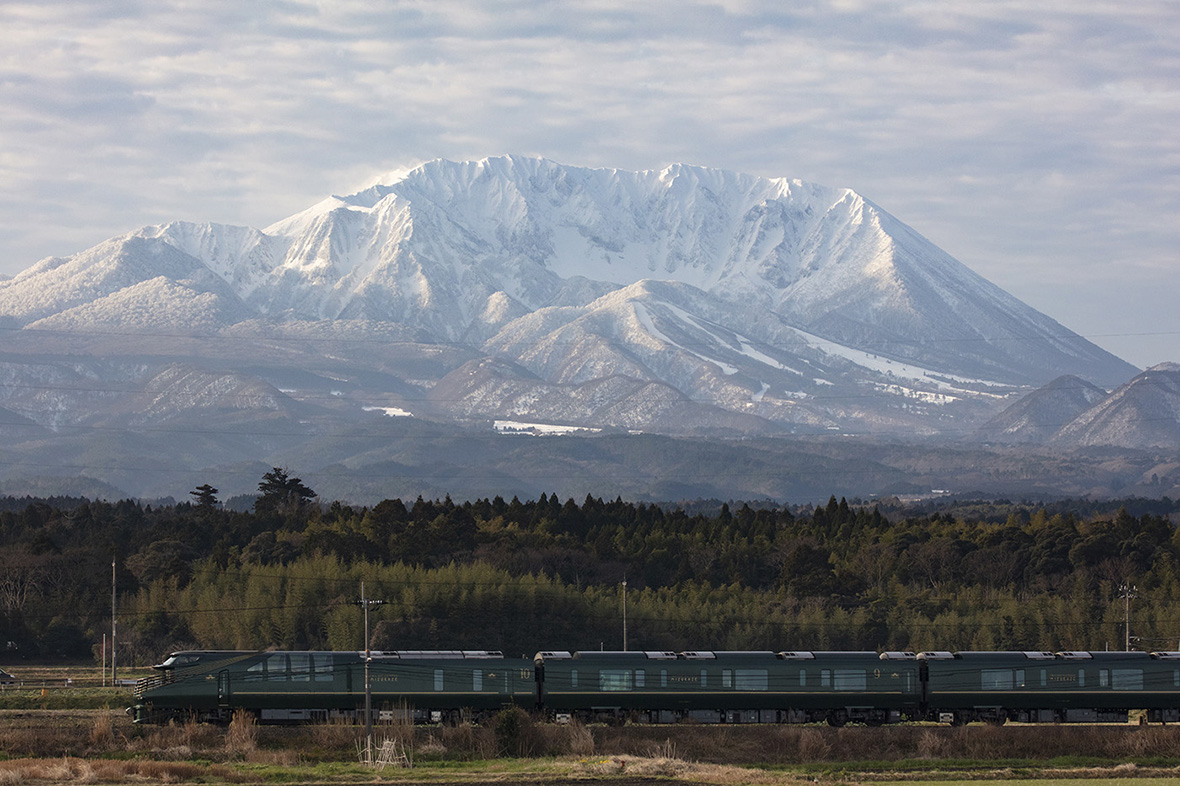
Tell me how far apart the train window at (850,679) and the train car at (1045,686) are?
3.45 m

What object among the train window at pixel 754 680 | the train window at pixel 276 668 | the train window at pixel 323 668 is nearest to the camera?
the train window at pixel 276 668

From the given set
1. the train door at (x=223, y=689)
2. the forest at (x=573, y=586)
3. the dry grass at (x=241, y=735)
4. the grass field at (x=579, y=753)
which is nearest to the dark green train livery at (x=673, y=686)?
the train door at (x=223, y=689)

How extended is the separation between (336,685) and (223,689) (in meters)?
5.50

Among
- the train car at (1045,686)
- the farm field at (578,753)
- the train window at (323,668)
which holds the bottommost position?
the farm field at (578,753)

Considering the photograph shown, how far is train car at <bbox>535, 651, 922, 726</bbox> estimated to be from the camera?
257ft

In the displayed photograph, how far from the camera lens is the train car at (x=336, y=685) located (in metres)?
76.9

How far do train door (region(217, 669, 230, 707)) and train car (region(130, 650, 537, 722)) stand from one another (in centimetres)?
5

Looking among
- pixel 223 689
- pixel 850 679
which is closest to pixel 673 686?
pixel 850 679

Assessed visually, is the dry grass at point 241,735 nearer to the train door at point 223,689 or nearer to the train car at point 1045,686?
the train door at point 223,689

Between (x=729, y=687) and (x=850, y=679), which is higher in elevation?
(x=850, y=679)

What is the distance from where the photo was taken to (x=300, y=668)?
255 feet

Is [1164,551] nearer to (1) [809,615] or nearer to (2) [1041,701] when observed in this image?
(1) [809,615]

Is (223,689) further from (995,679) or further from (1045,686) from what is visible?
(1045,686)

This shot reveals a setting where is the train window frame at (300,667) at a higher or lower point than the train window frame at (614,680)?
higher
